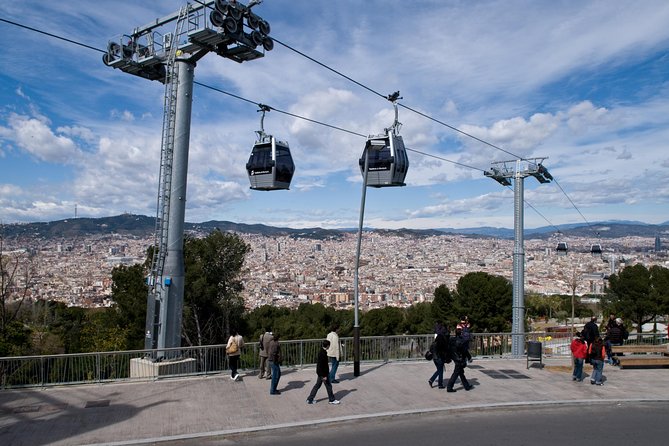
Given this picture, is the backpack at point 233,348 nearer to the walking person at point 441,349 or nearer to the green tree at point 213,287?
the walking person at point 441,349

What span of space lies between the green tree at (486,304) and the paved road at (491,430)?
2985cm

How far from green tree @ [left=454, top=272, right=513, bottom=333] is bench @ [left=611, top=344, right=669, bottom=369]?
25.0m

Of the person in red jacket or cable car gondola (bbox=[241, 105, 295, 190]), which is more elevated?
cable car gondola (bbox=[241, 105, 295, 190])

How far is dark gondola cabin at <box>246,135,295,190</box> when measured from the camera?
47.2 feet

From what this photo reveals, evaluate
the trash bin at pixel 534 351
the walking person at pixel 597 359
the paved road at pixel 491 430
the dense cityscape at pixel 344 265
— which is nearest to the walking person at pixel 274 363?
the paved road at pixel 491 430

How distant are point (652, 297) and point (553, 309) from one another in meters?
28.7

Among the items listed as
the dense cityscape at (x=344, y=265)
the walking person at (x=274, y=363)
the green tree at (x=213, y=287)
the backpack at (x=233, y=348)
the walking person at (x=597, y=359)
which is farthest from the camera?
the dense cityscape at (x=344, y=265)

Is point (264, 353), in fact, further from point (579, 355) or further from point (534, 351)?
point (579, 355)

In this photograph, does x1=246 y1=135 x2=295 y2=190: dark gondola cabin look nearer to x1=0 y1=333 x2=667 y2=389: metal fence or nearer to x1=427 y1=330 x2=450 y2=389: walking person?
x1=0 y1=333 x2=667 y2=389: metal fence

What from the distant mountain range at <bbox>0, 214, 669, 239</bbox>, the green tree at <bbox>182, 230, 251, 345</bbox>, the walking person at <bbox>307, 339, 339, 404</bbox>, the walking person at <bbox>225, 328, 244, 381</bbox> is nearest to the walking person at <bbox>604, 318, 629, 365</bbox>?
the walking person at <bbox>307, 339, 339, 404</bbox>

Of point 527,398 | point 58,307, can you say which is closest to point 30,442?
point 527,398

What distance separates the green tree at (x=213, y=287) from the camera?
97.7 feet

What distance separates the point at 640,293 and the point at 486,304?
10.3 meters

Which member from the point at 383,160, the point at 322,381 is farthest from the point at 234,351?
the point at 383,160
